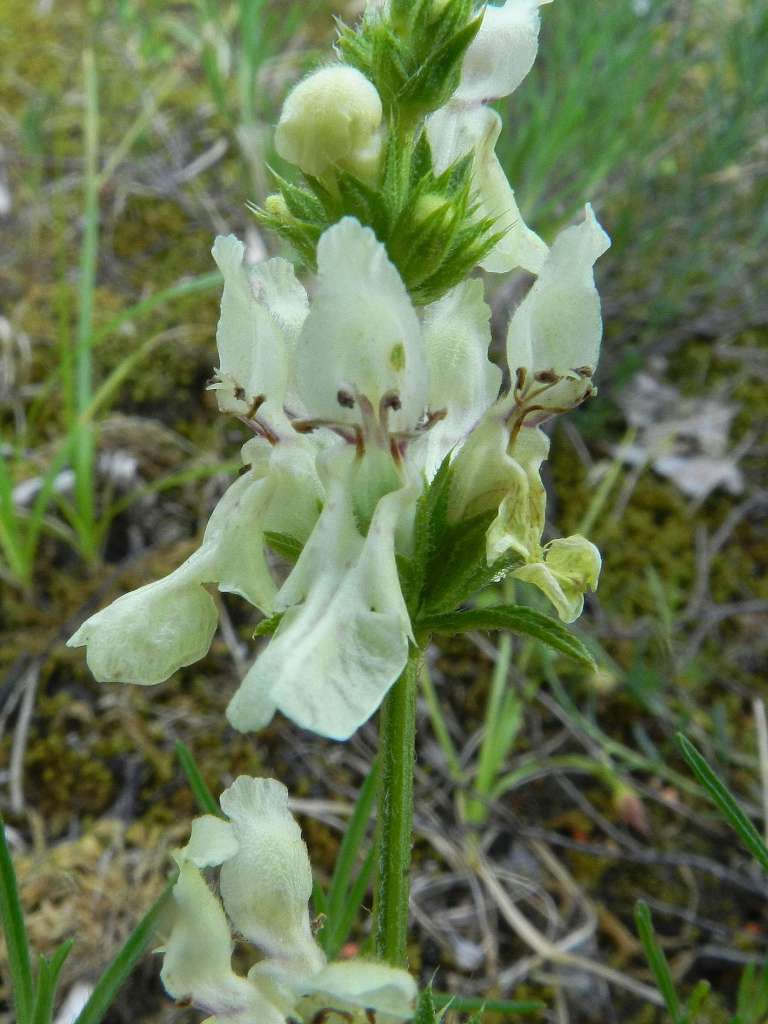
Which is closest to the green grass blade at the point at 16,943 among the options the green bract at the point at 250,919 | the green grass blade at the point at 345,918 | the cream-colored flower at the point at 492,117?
the green bract at the point at 250,919

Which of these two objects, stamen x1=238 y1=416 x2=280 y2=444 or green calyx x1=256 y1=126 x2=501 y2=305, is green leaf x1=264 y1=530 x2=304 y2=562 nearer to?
stamen x1=238 y1=416 x2=280 y2=444

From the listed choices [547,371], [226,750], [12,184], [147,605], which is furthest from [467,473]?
[12,184]

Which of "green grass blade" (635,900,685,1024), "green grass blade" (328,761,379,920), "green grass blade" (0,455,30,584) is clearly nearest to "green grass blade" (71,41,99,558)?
"green grass blade" (0,455,30,584)

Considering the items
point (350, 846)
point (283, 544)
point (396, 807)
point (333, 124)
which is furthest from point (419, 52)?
point (350, 846)

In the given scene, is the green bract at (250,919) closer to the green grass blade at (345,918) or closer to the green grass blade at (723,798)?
the green grass blade at (345,918)

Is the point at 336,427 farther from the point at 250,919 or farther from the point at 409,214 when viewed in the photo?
the point at 250,919

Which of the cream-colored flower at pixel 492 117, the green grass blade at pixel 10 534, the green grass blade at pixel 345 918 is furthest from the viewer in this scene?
the green grass blade at pixel 10 534

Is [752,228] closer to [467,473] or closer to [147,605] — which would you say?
[467,473]
